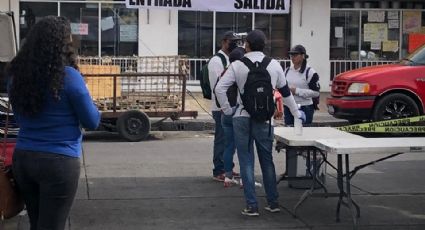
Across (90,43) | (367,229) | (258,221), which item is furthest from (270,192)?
(90,43)

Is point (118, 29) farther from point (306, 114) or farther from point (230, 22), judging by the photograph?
point (306, 114)

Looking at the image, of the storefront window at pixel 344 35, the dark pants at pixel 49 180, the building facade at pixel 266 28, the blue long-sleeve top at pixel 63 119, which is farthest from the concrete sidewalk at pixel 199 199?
the storefront window at pixel 344 35

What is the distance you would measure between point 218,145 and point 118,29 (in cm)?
1185

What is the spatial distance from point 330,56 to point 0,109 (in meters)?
14.7

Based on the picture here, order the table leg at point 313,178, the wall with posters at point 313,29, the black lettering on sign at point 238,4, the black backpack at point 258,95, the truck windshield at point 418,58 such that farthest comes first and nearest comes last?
the wall with posters at point 313,29 < the black lettering on sign at point 238,4 < the truck windshield at point 418,58 < the table leg at point 313,178 < the black backpack at point 258,95

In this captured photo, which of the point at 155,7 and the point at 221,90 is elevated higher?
the point at 155,7

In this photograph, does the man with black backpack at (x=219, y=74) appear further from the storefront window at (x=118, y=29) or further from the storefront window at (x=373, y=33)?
the storefront window at (x=373, y=33)

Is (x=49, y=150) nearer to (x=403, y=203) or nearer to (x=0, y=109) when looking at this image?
(x=0, y=109)

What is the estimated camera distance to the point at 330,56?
67.6 ft

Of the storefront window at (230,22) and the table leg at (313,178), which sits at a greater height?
Answer: the storefront window at (230,22)

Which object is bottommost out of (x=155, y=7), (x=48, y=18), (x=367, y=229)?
(x=367, y=229)

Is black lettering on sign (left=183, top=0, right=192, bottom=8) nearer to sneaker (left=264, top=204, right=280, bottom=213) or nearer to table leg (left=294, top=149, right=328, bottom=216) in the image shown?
table leg (left=294, top=149, right=328, bottom=216)

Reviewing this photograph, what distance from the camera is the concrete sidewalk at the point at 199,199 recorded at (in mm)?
6270

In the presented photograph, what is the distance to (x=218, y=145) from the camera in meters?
8.16
